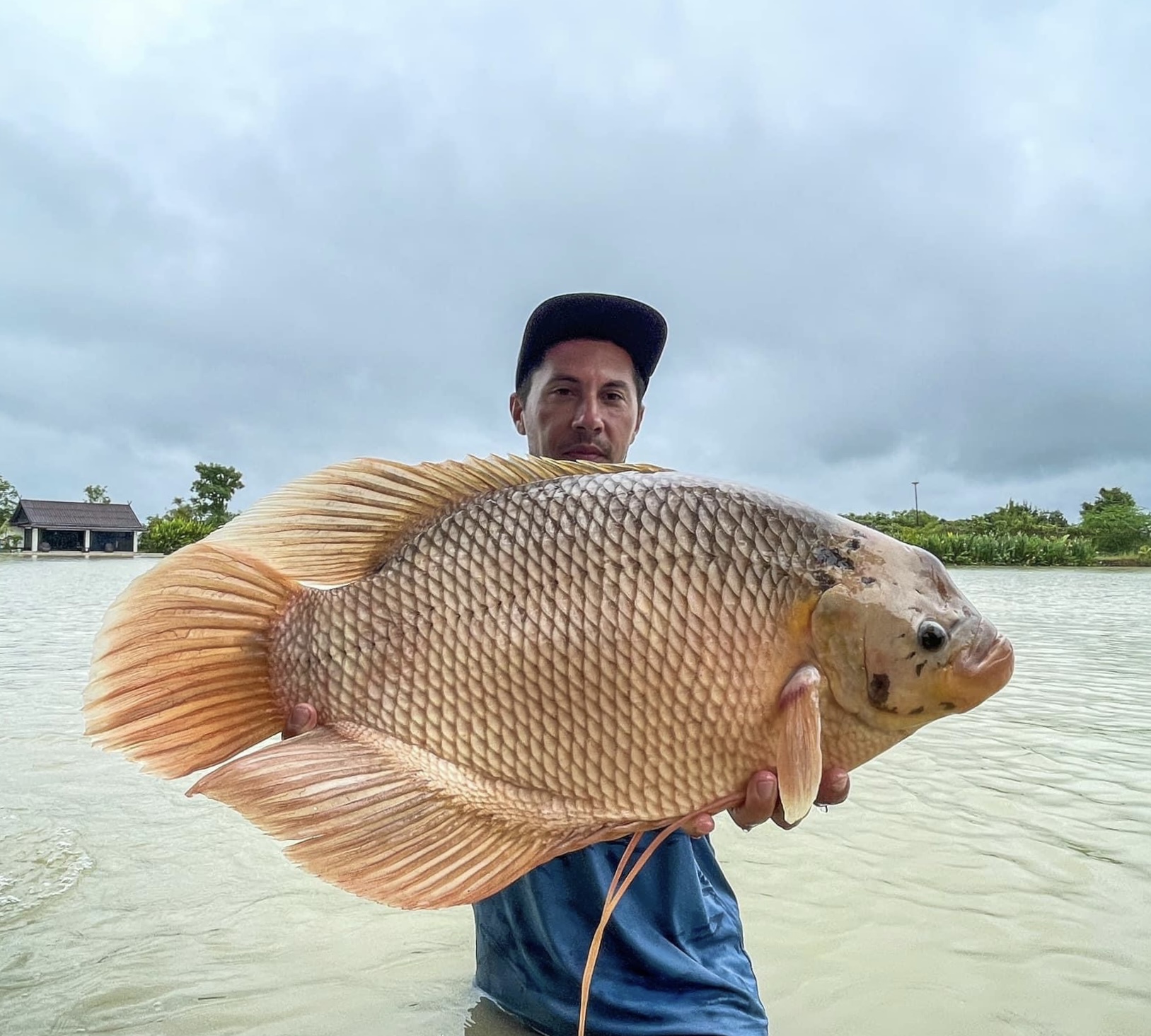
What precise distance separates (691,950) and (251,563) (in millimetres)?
1415

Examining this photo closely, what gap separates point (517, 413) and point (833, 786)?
2.00 metres

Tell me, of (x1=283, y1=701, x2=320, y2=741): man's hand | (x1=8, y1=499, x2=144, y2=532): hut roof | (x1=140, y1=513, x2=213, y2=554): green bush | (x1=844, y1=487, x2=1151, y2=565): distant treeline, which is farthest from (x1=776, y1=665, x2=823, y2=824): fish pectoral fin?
(x1=8, y1=499, x2=144, y2=532): hut roof

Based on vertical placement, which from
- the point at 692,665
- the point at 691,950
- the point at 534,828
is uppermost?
the point at 692,665

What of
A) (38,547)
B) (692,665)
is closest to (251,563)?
(692,665)

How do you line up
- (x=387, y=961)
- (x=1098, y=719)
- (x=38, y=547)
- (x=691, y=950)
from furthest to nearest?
(x=38, y=547) < (x=1098, y=719) < (x=387, y=961) < (x=691, y=950)

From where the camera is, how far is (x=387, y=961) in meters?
3.11

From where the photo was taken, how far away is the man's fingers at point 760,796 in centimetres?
142

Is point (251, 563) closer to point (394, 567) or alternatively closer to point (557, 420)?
point (394, 567)

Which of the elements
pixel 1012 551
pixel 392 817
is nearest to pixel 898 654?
pixel 392 817

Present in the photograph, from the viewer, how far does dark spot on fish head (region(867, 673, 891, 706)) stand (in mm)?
1460

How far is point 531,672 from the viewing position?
1430mm

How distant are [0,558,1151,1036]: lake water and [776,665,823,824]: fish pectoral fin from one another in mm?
1589

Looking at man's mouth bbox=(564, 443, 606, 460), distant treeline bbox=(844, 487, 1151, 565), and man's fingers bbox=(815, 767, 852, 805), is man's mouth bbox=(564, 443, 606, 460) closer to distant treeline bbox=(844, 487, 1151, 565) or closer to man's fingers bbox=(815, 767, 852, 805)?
man's fingers bbox=(815, 767, 852, 805)

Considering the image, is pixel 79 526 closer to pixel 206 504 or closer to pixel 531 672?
pixel 206 504
